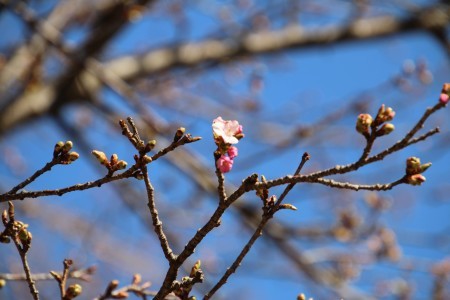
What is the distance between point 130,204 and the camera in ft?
16.5

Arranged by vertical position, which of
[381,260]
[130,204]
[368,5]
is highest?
[368,5]

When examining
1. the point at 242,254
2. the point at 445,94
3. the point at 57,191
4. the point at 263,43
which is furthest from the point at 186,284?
the point at 263,43

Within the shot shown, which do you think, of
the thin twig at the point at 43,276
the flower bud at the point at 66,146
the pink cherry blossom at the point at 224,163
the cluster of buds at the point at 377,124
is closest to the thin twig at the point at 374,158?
the cluster of buds at the point at 377,124

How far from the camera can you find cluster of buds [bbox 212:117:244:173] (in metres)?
1.27

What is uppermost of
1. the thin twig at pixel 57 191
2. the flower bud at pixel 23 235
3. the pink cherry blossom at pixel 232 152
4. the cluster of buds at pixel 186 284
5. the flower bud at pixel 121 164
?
the pink cherry blossom at pixel 232 152

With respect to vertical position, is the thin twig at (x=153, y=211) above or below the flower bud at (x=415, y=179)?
below

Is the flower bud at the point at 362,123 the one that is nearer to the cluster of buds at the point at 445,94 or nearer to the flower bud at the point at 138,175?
the cluster of buds at the point at 445,94

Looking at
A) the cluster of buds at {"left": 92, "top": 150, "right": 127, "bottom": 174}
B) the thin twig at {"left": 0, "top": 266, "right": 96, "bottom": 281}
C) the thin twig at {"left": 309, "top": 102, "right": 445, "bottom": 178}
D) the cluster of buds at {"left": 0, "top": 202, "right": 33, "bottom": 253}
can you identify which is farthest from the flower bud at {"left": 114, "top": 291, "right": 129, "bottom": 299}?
the thin twig at {"left": 309, "top": 102, "right": 445, "bottom": 178}

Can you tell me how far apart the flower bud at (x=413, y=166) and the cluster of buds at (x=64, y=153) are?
0.94 m

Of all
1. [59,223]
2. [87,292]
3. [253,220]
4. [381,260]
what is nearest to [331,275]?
[381,260]

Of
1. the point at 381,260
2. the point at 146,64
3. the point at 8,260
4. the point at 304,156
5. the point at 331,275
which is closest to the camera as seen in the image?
the point at 304,156

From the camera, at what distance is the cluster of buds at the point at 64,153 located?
1358mm

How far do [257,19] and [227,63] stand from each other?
3.73ft

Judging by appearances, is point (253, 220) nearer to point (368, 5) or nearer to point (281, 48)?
point (281, 48)
